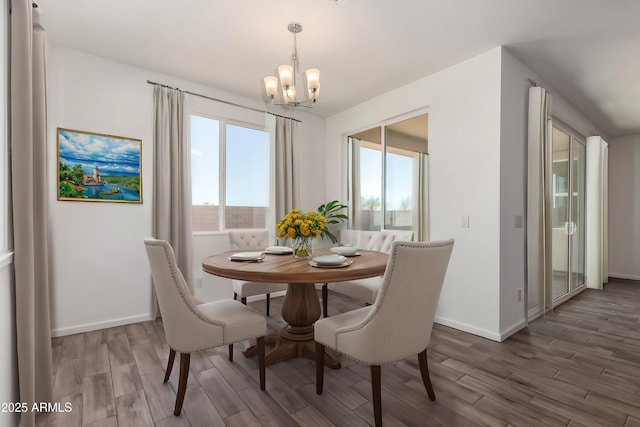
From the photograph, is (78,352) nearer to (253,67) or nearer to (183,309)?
(183,309)

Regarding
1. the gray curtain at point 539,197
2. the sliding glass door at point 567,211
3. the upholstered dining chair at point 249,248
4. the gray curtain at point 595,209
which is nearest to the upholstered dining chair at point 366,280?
the upholstered dining chair at point 249,248

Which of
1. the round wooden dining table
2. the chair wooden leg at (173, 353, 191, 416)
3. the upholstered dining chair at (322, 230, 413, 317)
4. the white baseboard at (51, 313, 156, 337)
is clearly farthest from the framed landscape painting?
the upholstered dining chair at (322, 230, 413, 317)

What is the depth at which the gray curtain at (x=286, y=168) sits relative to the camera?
425 centimetres

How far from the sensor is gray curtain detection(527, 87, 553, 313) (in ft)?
10.1

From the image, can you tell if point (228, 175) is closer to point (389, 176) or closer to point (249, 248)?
point (249, 248)

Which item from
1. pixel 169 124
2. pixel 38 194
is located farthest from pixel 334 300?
pixel 38 194

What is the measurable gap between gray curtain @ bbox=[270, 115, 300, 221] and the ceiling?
0.83 m

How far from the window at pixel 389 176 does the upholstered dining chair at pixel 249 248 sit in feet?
5.23

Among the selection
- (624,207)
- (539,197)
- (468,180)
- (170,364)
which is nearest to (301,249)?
(170,364)

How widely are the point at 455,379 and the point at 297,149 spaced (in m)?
3.38

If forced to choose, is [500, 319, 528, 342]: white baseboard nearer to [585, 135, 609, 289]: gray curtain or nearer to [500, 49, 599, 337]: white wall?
[500, 49, 599, 337]: white wall

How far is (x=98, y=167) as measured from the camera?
3055 mm

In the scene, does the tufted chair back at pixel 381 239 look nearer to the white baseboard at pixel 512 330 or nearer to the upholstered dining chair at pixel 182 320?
the white baseboard at pixel 512 330

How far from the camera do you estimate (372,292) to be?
8.87 ft
